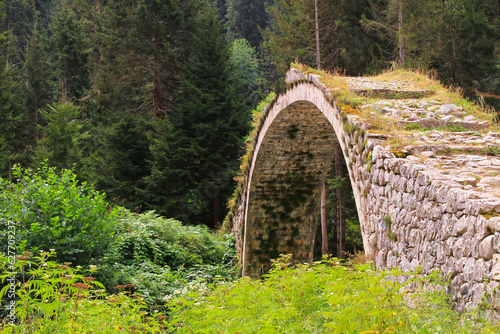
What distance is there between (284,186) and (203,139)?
6.56m

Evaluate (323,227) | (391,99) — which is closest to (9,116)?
(323,227)

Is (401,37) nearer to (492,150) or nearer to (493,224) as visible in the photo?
(492,150)

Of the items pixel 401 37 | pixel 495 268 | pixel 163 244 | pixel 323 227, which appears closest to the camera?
pixel 495 268

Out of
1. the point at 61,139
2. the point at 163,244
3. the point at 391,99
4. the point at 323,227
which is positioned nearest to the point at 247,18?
the point at 61,139

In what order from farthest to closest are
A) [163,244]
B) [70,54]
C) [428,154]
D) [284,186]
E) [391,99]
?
[70,54], [284,186], [163,244], [391,99], [428,154]

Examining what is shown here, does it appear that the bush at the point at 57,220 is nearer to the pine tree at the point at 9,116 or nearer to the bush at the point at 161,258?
the bush at the point at 161,258

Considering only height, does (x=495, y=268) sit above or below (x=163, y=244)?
above

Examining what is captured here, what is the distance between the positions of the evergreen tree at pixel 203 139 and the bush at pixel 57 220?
9.24m

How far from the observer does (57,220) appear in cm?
613

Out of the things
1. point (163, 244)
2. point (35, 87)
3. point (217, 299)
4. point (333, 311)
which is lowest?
point (163, 244)

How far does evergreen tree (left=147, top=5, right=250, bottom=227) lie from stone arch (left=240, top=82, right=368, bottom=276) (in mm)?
5064

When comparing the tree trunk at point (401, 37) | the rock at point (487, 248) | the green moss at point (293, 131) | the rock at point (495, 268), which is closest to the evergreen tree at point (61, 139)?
the green moss at point (293, 131)

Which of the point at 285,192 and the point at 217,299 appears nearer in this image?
the point at 217,299

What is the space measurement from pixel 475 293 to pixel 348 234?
653 inches
